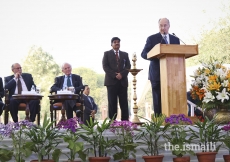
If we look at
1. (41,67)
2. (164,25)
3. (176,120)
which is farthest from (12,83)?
(41,67)

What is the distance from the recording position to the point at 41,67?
64.0 ft

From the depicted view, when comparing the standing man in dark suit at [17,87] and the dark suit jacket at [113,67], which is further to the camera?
the standing man in dark suit at [17,87]

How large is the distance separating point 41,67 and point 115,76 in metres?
14.6

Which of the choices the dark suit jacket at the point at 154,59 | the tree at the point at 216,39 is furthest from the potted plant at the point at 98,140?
the tree at the point at 216,39

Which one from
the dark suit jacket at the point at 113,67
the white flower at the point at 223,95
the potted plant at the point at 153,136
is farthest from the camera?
the dark suit jacket at the point at 113,67

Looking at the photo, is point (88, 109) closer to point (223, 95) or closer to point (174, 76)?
point (174, 76)

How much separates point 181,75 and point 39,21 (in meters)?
17.0

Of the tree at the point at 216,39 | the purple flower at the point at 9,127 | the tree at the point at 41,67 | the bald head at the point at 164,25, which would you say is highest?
the tree at the point at 216,39

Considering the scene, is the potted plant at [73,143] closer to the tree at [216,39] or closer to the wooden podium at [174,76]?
the wooden podium at [174,76]

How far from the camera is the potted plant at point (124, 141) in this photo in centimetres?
329

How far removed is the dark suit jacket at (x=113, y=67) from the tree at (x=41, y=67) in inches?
544

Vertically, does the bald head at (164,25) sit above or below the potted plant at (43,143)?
above

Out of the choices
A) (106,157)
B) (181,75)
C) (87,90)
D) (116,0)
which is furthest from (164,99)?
(116,0)

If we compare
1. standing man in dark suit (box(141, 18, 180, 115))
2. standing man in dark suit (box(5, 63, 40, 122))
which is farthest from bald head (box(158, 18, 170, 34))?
standing man in dark suit (box(5, 63, 40, 122))
